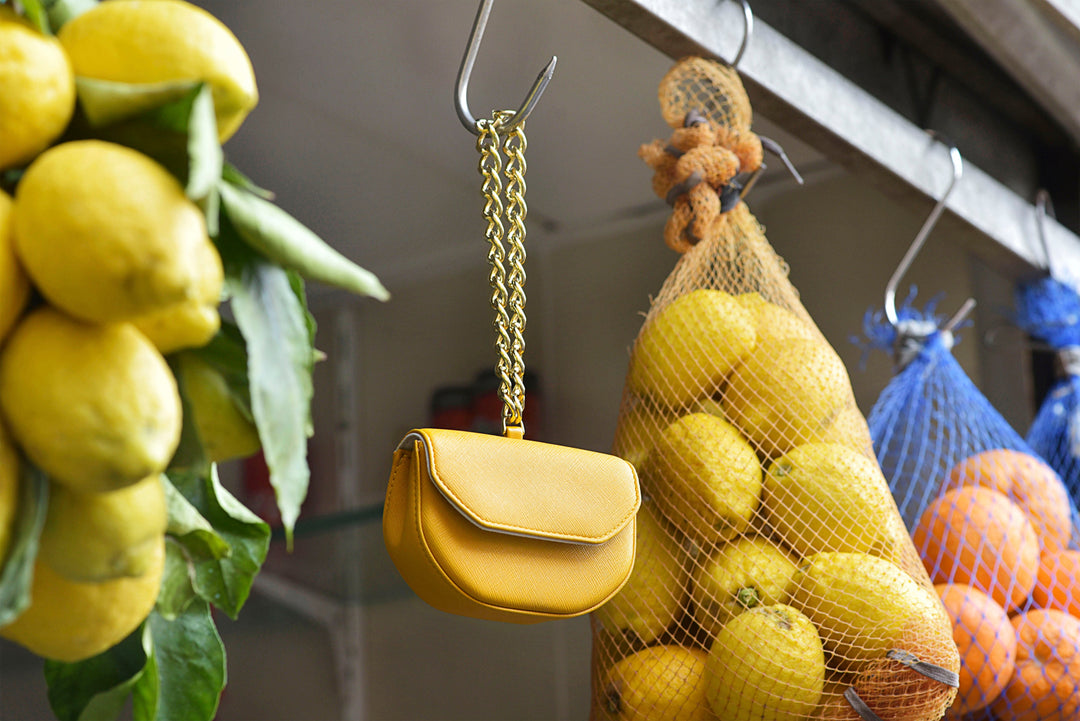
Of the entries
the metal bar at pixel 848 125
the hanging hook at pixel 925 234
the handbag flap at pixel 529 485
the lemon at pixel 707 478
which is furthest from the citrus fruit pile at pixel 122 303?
the hanging hook at pixel 925 234

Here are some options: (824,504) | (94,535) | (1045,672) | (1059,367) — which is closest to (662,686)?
(824,504)

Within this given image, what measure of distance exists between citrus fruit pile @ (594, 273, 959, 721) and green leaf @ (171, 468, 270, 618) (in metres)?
0.39

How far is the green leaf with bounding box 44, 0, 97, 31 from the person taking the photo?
40cm

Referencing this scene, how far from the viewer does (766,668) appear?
743 mm

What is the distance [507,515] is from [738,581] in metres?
0.23

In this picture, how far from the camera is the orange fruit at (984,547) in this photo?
1.02m

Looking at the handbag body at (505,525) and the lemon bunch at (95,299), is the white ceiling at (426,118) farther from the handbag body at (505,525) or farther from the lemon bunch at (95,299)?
→ the lemon bunch at (95,299)

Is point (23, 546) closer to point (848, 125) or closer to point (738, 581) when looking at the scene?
point (738, 581)

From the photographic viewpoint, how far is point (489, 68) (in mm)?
1434

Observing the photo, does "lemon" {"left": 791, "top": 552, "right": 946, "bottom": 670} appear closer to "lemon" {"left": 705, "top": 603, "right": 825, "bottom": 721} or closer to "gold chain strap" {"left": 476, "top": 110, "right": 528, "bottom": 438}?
"lemon" {"left": 705, "top": 603, "right": 825, "bottom": 721}

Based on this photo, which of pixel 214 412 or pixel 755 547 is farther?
pixel 755 547

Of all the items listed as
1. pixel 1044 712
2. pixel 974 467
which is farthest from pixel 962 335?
pixel 1044 712

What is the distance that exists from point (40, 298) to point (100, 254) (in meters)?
0.05

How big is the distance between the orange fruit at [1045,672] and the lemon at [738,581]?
33cm
